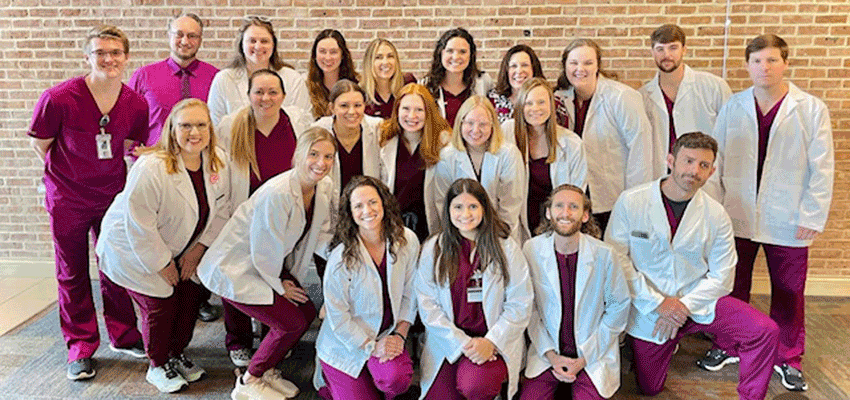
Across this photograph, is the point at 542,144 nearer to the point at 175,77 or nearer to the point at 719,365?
the point at 719,365

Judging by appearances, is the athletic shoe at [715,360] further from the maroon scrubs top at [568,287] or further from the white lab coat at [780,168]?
the maroon scrubs top at [568,287]

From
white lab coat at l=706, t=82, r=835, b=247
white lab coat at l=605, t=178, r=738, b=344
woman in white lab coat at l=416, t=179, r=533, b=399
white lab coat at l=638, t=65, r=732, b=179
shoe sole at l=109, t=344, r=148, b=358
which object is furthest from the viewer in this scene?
white lab coat at l=638, t=65, r=732, b=179

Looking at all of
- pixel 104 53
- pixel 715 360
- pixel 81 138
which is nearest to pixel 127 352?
pixel 81 138

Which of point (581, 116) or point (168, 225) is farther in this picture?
point (581, 116)

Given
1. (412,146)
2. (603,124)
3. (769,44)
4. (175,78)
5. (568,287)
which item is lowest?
(568,287)

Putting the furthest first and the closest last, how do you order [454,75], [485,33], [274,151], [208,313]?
[485,33], [208,313], [454,75], [274,151]

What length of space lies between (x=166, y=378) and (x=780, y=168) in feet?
10.3

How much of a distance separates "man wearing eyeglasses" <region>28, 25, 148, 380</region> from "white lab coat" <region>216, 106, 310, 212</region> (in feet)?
1.46

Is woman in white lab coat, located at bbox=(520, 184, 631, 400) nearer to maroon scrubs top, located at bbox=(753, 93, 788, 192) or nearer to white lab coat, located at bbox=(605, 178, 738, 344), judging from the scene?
white lab coat, located at bbox=(605, 178, 738, 344)

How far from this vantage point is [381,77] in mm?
3562

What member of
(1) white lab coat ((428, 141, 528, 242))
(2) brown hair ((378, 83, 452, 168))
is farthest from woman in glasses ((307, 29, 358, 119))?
(1) white lab coat ((428, 141, 528, 242))

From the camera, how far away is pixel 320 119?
3.37 m

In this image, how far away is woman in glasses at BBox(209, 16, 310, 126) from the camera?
3525mm

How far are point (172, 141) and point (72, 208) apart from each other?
0.76 meters
